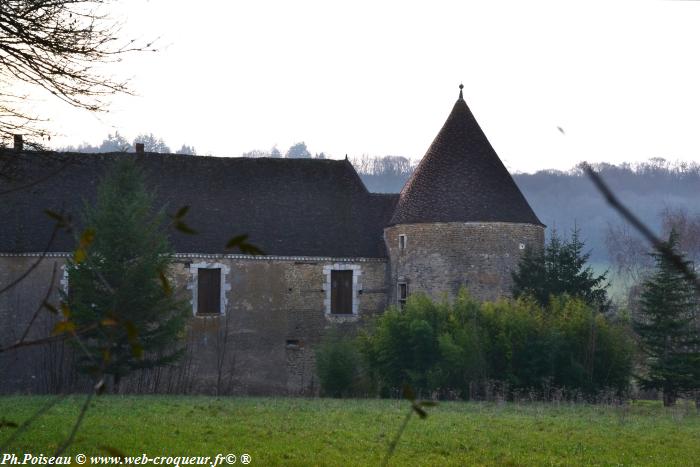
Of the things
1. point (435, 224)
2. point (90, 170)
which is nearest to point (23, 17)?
point (435, 224)

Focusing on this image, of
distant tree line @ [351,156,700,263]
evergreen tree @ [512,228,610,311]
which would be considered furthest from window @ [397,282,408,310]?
distant tree line @ [351,156,700,263]

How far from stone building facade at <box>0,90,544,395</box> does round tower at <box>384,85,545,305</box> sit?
0.03 metres

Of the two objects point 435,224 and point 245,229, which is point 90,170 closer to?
point 245,229

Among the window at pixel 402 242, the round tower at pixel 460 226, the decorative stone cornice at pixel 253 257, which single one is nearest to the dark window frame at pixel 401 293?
the round tower at pixel 460 226

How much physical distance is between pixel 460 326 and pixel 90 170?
1272 centimetres

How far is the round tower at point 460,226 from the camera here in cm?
2747

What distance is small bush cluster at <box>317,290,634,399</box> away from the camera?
22656 millimetres

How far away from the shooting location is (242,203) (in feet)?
99.8

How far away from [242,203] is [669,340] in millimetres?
12764

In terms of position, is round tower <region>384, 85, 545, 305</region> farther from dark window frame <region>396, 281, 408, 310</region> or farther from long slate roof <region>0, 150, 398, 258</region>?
long slate roof <region>0, 150, 398, 258</region>

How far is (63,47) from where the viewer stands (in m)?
10.0

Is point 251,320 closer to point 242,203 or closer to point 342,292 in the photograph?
point 342,292

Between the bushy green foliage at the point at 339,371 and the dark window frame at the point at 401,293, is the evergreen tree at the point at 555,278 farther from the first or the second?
the bushy green foliage at the point at 339,371

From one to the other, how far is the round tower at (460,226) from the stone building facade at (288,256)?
0.11 ft
